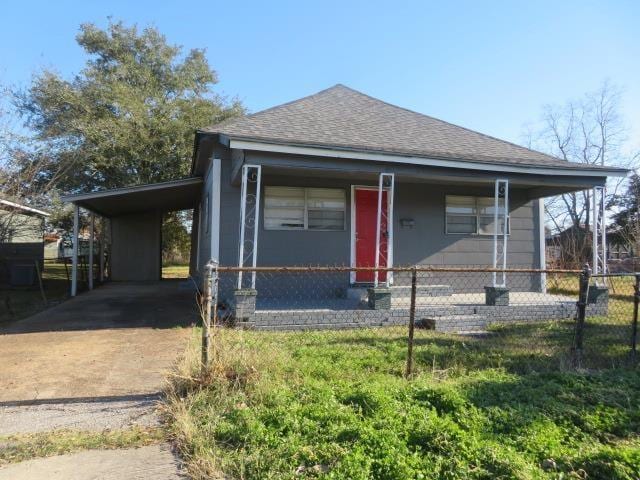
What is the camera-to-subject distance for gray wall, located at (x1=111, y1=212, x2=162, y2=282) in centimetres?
1747

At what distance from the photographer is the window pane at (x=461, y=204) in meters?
10.7

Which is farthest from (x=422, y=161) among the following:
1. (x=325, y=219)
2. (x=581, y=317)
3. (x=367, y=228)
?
(x=581, y=317)

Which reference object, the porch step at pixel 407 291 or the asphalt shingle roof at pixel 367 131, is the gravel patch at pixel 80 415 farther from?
the porch step at pixel 407 291

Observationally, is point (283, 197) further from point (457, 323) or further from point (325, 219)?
point (457, 323)

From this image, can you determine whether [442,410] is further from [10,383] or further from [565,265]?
[565,265]

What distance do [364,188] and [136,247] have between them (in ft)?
37.7

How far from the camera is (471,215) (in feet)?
35.6

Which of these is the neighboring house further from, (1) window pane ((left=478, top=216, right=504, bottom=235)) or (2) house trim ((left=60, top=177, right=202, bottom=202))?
(1) window pane ((left=478, top=216, right=504, bottom=235))

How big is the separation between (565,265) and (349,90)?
988 centimetres

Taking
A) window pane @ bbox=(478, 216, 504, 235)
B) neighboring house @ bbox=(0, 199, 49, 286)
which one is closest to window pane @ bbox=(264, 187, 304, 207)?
window pane @ bbox=(478, 216, 504, 235)

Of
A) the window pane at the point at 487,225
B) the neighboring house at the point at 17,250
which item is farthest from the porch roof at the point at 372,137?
the neighboring house at the point at 17,250

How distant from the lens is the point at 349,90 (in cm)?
1259

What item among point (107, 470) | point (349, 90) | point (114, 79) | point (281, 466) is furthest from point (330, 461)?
point (114, 79)

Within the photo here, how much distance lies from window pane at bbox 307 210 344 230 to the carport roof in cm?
412
